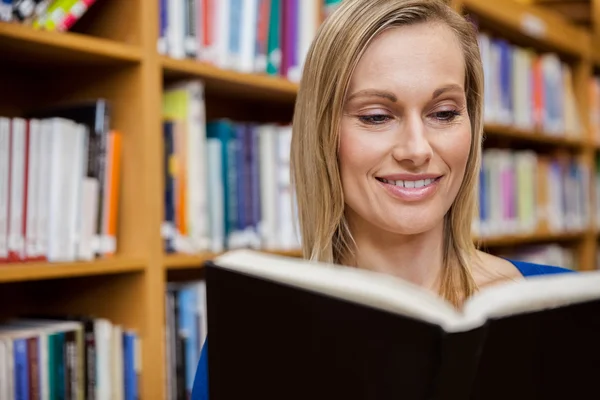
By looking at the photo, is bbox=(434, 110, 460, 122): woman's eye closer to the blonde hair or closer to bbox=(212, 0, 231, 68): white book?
the blonde hair

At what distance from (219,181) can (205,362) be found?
2.03 ft

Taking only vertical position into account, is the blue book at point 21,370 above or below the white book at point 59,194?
below

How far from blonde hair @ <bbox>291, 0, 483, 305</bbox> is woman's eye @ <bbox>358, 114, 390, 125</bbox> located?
0.12 ft

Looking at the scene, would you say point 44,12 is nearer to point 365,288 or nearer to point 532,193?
point 365,288

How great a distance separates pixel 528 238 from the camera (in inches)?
100

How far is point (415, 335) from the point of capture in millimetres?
500

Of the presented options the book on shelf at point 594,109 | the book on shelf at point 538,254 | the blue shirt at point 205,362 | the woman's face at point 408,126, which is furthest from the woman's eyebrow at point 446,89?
the book on shelf at point 594,109

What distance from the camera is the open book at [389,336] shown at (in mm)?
507

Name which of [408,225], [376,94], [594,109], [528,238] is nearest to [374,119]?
[376,94]

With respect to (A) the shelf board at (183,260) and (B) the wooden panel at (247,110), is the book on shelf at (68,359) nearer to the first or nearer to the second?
(A) the shelf board at (183,260)

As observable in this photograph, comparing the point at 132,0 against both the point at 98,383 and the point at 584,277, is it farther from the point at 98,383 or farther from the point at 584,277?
the point at 584,277

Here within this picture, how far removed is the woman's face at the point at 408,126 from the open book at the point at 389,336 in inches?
14.4

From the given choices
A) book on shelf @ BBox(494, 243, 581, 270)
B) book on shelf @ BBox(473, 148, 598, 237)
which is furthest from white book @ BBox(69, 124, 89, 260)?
book on shelf @ BBox(494, 243, 581, 270)

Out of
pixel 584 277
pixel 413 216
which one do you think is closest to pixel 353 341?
pixel 584 277
